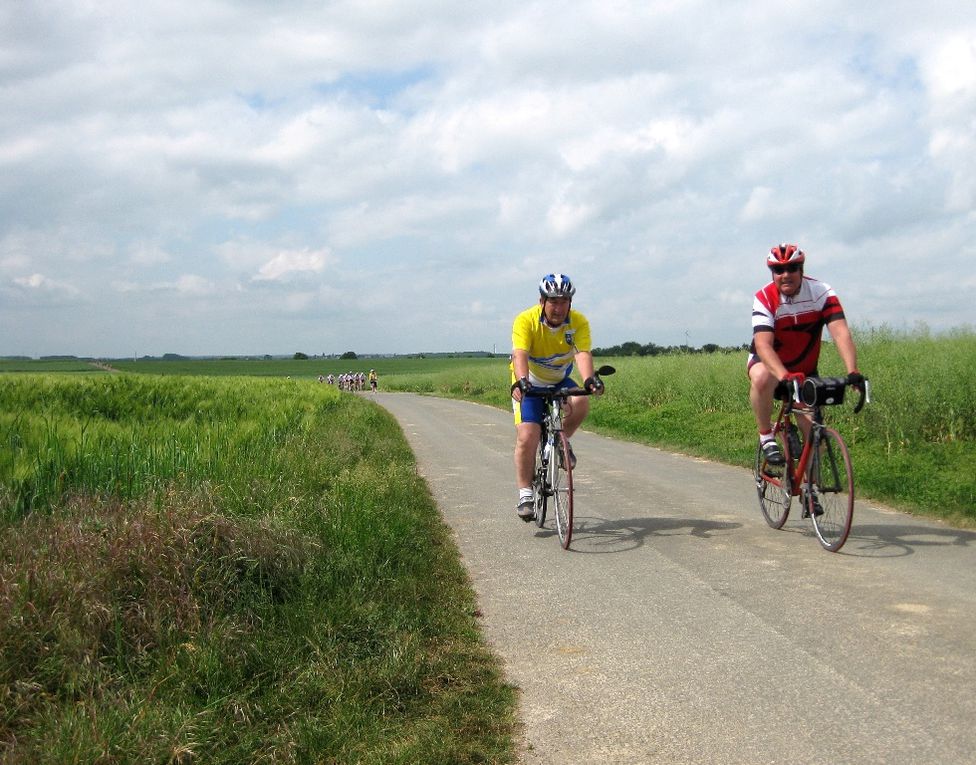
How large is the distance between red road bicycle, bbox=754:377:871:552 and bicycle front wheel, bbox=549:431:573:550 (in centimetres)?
185

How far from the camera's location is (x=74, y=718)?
10.8 feet

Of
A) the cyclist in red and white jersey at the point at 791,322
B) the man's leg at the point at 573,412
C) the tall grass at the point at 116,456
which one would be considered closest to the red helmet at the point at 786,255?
the cyclist in red and white jersey at the point at 791,322

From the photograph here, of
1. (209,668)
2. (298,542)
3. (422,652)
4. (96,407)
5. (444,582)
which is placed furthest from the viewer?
(96,407)

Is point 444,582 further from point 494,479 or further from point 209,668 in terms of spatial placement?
point 494,479

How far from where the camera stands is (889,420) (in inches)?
499

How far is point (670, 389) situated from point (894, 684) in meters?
21.0

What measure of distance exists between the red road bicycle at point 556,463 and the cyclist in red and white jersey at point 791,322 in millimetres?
1271

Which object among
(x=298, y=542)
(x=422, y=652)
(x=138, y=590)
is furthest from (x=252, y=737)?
(x=298, y=542)

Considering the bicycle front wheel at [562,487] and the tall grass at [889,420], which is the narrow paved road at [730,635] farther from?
the tall grass at [889,420]

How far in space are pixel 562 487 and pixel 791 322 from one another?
235cm

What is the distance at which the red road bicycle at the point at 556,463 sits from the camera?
6980 mm

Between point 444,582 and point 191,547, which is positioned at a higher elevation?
point 191,547

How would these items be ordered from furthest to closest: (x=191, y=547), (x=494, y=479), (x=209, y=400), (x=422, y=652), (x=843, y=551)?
(x=209, y=400)
(x=494, y=479)
(x=843, y=551)
(x=191, y=547)
(x=422, y=652)

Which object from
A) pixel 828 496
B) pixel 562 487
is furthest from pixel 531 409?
pixel 828 496
